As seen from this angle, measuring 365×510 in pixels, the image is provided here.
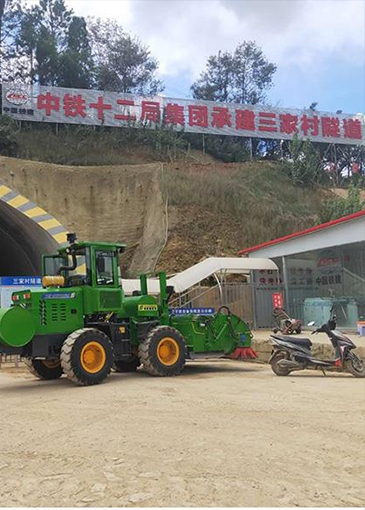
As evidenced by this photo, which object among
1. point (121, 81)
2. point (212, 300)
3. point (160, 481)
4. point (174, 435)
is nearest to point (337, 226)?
point (212, 300)

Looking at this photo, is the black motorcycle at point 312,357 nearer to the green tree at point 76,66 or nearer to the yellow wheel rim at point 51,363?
the yellow wheel rim at point 51,363

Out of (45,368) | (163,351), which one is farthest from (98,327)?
(45,368)

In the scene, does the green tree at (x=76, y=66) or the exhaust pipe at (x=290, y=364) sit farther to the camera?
the green tree at (x=76, y=66)

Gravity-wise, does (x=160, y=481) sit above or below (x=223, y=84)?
below

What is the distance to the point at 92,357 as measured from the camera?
31.2ft

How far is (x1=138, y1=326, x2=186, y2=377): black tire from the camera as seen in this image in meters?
10.1

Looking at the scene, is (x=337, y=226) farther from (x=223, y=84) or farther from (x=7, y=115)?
(x=223, y=84)

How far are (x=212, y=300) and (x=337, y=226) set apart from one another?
580cm

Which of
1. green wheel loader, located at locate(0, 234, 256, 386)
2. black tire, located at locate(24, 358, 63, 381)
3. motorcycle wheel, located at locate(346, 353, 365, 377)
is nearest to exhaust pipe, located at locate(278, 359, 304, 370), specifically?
motorcycle wheel, located at locate(346, 353, 365, 377)

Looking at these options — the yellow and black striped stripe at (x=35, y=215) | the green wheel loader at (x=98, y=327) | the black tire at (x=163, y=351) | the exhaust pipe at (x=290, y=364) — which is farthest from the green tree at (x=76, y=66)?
the exhaust pipe at (x=290, y=364)

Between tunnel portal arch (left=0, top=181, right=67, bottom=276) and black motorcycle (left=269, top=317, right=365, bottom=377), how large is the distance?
10.2 m

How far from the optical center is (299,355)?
10.1 meters

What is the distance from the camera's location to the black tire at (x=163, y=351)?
1013cm

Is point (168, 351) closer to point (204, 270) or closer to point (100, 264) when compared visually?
point (100, 264)
